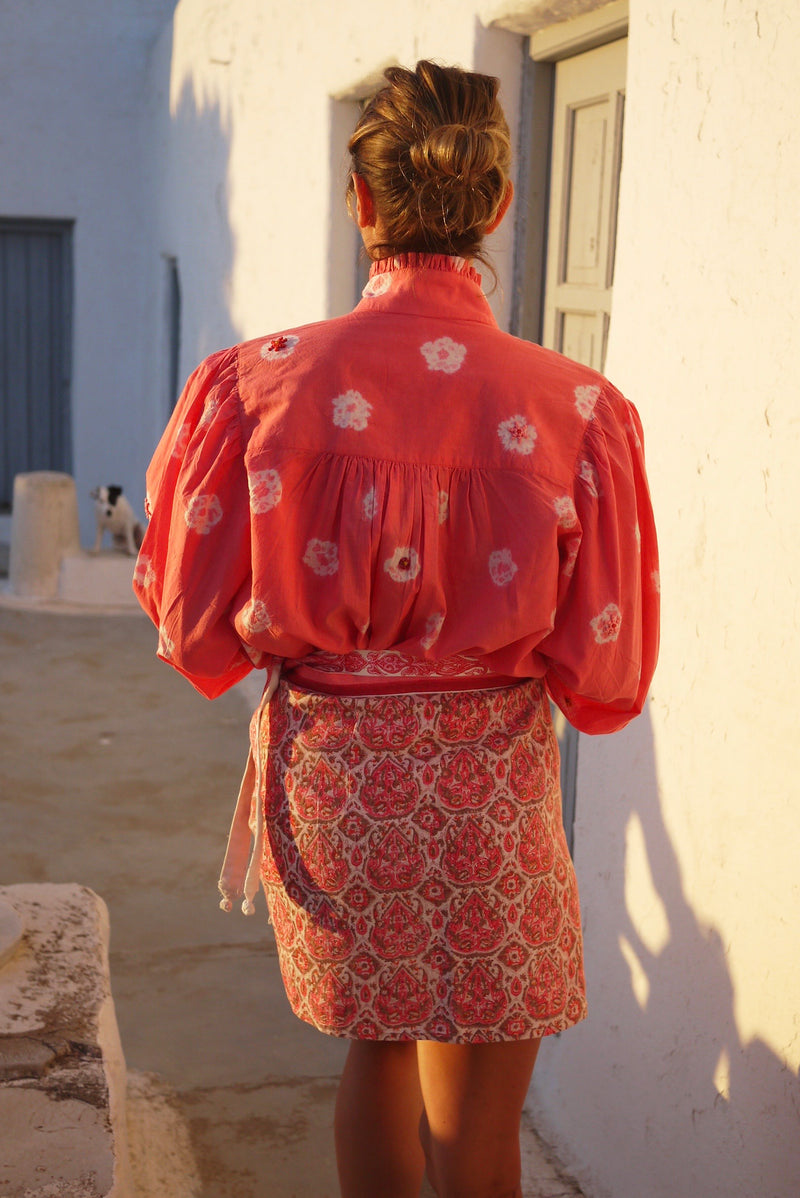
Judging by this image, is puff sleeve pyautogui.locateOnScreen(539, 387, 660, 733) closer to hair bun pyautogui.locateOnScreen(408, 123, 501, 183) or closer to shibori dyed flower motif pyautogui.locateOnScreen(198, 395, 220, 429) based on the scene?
hair bun pyautogui.locateOnScreen(408, 123, 501, 183)

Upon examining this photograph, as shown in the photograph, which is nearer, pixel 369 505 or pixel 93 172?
pixel 369 505

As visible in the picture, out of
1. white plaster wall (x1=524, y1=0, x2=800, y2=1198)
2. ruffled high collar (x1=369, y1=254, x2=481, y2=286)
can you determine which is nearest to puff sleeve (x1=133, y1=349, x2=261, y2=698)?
ruffled high collar (x1=369, y1=254, x2=481, y2=286)

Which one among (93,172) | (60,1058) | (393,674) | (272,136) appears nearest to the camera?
(393,674)

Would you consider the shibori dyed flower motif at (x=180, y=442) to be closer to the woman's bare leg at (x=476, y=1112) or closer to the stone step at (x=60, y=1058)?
the woman's bare leg at (x=476, y=1112)

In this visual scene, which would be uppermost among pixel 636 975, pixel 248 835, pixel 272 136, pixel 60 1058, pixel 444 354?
pixel 272 136

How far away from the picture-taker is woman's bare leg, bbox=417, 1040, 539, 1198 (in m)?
1.56

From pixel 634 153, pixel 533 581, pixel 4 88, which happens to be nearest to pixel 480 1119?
pixel 533 581

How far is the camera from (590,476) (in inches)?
59.9

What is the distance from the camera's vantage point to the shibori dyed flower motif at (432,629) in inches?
58.6

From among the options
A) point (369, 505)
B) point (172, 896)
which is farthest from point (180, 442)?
point (172, 896)

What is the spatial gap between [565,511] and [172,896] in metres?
2.86

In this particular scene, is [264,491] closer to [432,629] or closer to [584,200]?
[432,629]

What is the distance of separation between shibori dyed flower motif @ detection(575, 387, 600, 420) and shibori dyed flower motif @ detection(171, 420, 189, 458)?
0.48 meters

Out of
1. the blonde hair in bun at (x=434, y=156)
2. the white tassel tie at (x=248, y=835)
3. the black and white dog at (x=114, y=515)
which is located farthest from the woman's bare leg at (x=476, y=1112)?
the black and white dog at (x=114, y=515)
